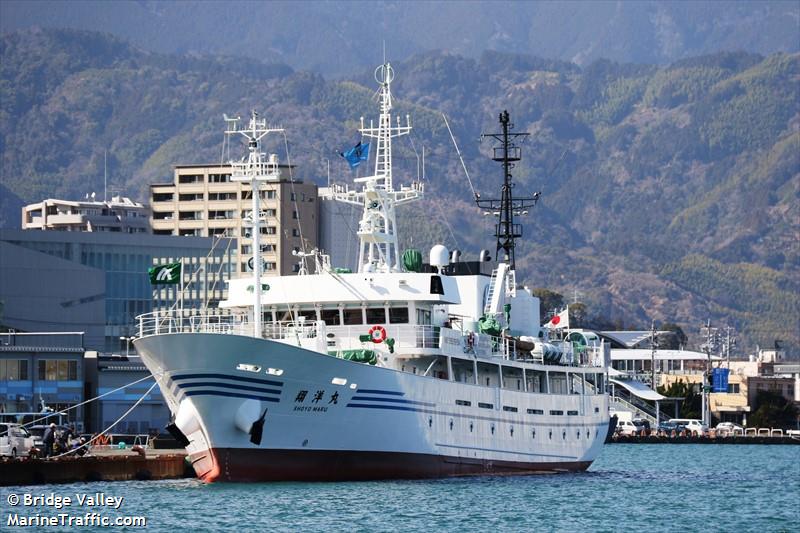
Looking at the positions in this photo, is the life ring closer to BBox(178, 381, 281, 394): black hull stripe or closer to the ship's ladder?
BBox(178, 381, 281, 394): black hull stripe

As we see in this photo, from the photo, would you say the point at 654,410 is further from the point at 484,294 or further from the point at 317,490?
the point at 317,490

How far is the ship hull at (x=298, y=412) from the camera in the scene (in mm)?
52062

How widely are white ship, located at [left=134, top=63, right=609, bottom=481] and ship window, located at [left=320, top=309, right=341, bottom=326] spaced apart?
0.16 feet

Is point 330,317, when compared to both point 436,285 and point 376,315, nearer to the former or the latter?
point 376,315

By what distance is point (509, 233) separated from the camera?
261 feet

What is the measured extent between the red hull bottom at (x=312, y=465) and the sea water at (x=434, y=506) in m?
0.52

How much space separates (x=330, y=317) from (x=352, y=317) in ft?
2.73

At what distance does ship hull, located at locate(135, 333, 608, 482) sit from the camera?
52.1 m

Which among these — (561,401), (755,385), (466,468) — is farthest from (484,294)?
(755,385)

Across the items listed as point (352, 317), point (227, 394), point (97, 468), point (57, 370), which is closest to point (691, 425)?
point (57, 370)

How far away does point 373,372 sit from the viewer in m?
54.7

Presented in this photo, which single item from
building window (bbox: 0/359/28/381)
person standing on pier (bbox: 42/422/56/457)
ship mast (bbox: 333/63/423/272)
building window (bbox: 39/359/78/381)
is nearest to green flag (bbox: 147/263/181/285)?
person standing on pier (bbox: 42/422/56/457)

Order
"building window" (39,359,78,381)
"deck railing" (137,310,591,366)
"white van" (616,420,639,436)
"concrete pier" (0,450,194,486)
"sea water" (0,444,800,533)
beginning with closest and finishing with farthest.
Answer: "sea water" (0,444,800,533), "concrete pier" (0,450,194,486), "deck railing" (137,310,591,366), "building window" (39,359,78,381), "white van" (616,420,639,436)

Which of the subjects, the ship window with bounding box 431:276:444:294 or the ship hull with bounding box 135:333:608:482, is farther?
the ship window with bounding box 431:276:444:294
